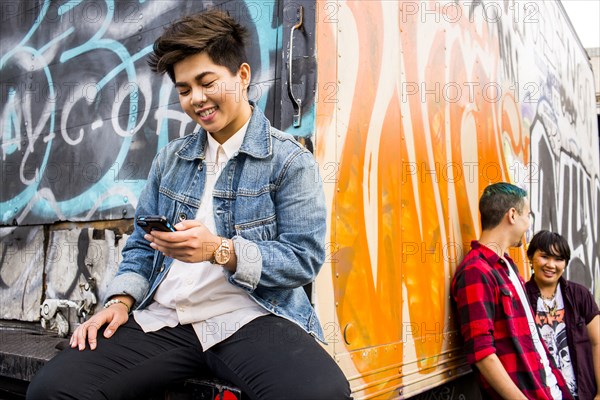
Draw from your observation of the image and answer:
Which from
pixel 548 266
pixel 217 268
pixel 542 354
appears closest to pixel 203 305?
pixel 217 268

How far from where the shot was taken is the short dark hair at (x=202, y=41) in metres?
1.73

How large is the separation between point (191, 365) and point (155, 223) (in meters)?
A: 0.48

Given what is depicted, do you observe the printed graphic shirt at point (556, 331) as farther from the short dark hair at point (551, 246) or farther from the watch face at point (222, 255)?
the watch face at point (222, 255)

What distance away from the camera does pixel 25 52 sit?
3.09 metres

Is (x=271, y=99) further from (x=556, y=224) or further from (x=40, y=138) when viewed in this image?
(x=556, y=224)

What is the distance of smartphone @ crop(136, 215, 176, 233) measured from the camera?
147 cm

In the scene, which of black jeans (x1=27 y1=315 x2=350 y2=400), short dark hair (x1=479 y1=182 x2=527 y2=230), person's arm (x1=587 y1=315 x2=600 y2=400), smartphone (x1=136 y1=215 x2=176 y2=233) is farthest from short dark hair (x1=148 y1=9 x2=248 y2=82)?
person's arm (x1=587 y1=315 x2=600 y2=400)

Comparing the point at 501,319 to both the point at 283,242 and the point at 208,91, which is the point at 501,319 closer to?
the point at 283,242

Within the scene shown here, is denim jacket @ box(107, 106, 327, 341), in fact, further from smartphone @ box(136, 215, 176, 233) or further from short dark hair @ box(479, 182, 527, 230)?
short dark hair @ box(479, 182, 527, 230)

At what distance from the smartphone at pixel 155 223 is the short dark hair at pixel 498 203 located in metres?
2.06

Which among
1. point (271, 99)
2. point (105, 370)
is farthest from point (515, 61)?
point (105, 370)

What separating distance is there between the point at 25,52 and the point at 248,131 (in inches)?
74.8

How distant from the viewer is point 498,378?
257cm

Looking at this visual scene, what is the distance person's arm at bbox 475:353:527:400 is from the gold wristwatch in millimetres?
1576
